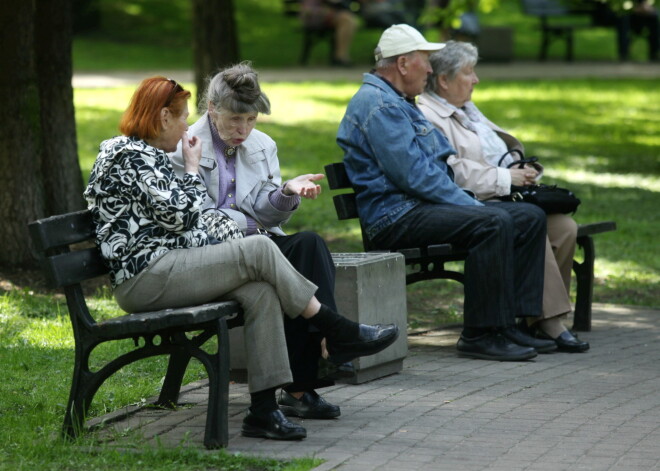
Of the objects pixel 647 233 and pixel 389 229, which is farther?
pixel 647 233

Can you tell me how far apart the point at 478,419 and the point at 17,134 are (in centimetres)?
421

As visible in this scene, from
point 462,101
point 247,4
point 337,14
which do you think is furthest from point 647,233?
point 247,4

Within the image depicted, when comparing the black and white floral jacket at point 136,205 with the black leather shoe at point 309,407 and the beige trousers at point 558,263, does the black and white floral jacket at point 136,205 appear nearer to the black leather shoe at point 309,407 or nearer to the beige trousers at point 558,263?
the black leather shoe at point 309,407

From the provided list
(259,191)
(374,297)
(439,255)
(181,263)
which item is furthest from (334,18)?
(181,263)

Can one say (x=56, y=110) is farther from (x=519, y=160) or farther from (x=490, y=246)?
(x=490, y=246)

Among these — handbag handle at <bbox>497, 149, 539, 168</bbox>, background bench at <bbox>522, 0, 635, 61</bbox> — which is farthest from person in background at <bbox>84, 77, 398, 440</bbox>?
background bench at <bbox>522, 0, 635, 61</bbox>

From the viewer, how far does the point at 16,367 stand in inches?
250

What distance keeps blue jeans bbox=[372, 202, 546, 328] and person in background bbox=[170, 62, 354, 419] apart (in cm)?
106

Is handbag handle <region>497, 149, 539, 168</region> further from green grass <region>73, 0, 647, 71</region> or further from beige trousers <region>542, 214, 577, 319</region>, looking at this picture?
green grass <region>73, 0, 647, 71</region>

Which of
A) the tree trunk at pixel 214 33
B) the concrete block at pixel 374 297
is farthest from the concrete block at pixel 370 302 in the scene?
the tree trunk at pixel 214 33

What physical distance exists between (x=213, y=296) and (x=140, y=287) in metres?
0.29

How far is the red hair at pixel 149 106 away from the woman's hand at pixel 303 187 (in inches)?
26.4

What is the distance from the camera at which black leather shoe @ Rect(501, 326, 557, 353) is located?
675cm

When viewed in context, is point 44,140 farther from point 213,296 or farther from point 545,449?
point 545,449
